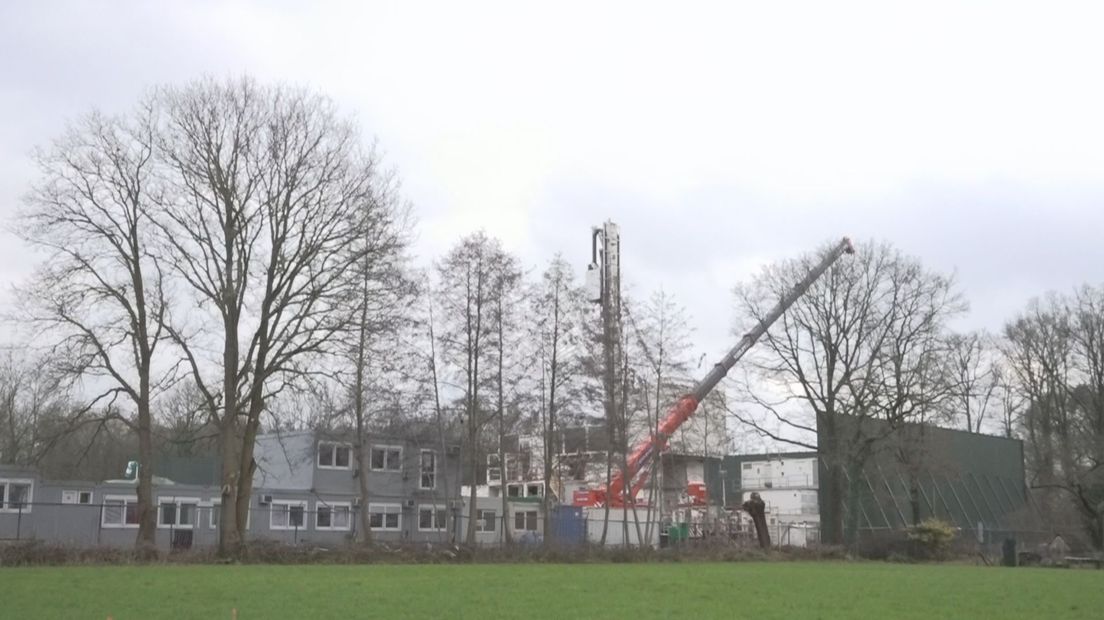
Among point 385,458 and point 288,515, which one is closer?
point 288,515

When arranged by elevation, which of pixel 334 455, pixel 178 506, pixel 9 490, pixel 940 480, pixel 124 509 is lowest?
pixel 124 509

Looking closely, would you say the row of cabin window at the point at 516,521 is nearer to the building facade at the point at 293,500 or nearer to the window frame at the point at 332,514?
the building facade at the point at 293,500

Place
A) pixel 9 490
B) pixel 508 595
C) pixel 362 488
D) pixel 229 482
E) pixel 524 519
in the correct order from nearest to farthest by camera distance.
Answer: pixel 508 595
pixel 229 482
pixel 9 490
pixel 362 488
pixel 524 519

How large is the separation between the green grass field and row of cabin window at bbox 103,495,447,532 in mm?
19676

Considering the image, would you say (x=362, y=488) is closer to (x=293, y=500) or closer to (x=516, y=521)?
(x=293, y=500)

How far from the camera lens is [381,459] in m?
60.4

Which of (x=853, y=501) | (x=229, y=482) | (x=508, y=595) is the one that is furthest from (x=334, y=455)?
(x=508, y=595)

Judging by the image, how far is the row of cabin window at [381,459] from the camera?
189ft

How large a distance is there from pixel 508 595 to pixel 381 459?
39.1 meters

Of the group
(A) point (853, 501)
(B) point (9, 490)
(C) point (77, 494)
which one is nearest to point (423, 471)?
(C) point (77, 494)

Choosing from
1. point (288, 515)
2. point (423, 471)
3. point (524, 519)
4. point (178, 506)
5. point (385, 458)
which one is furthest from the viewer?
point (524, 519)

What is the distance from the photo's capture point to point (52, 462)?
58344 millimetres

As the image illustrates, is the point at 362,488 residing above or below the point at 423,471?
below

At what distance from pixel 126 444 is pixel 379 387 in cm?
2906
